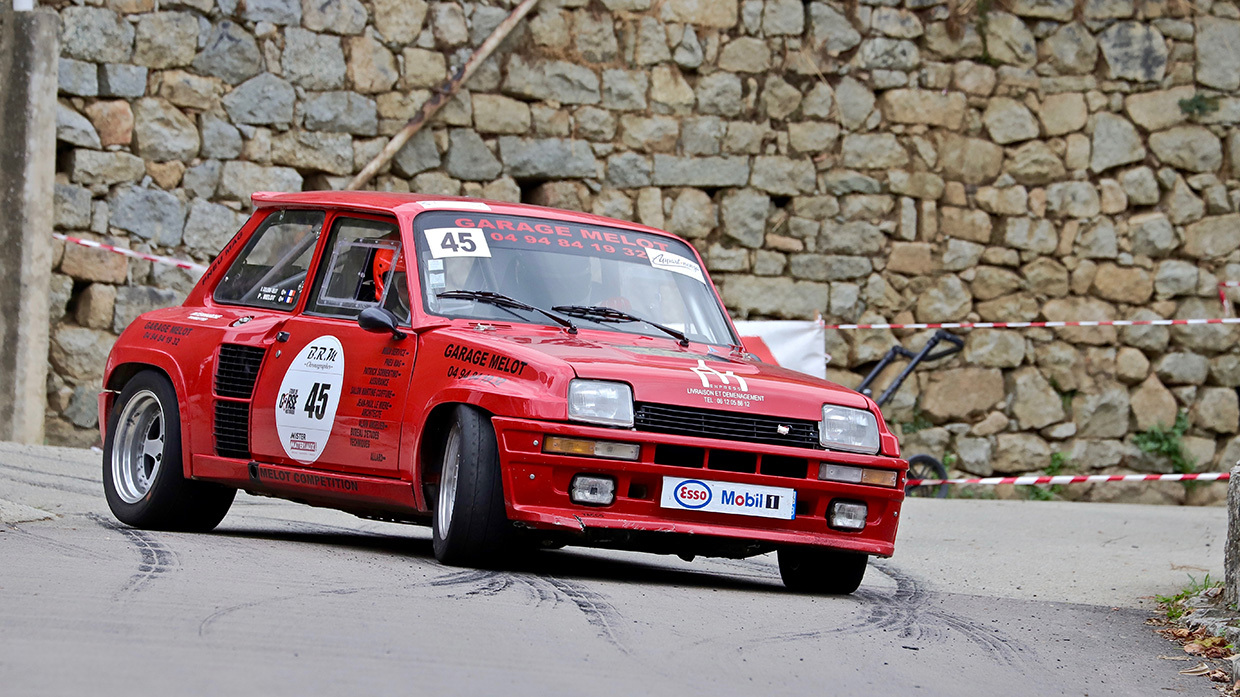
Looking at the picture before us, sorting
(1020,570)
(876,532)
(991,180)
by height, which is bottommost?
(1020,570)

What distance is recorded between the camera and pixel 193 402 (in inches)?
300

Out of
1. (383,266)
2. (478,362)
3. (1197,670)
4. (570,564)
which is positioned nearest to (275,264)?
(383,266)

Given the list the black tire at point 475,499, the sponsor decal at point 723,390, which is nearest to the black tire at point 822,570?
the sponsor decal at point 723,390

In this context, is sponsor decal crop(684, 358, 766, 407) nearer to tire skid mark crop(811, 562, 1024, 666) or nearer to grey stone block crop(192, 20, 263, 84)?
tire skid mark crop(811, 562, 1024, 666)

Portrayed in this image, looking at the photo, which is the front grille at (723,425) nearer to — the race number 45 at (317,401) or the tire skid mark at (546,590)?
the tire skid mark at (546,590)

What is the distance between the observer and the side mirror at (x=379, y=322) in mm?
6902

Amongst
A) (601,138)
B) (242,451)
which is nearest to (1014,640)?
(242,451)

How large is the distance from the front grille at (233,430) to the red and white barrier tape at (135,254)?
17.7 ft

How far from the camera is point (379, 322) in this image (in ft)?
22.6

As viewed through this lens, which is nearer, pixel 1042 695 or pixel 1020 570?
pixel 1042 695

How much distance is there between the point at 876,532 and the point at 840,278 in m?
8.16

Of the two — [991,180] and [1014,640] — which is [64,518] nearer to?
[1014,640]

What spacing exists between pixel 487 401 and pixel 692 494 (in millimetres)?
844

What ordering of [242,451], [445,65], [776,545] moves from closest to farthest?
[776,545], [242,451], [445,65]
